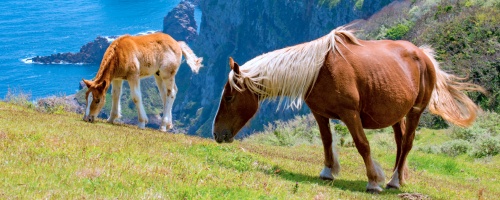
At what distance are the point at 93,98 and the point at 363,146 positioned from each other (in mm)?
8805

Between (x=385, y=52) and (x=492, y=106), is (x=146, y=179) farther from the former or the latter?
(x=492, y=106)

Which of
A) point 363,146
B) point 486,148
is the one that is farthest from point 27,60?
point 363,146

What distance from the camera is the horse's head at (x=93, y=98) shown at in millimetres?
15172

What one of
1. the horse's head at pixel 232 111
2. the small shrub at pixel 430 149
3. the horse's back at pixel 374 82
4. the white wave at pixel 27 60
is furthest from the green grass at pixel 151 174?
the white wave at pixel 27 60

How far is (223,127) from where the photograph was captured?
896cm

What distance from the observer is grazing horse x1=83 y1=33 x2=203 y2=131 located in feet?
50.1

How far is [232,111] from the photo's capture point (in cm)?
891

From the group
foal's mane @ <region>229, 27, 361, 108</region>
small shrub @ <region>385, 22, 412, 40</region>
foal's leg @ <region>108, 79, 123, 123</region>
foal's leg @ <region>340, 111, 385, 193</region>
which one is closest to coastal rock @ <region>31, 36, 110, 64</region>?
small shrub @ <region>385, 22, 412, 40</region>

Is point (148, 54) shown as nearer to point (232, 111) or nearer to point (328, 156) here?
point (232, 111)

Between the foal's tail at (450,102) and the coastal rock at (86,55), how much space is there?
180 meters

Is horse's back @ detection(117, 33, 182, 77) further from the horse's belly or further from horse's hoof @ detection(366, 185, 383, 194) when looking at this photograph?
horse's hoof @ detection(366, 185, 383, 194)

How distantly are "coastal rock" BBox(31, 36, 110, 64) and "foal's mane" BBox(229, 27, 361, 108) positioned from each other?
18019cm

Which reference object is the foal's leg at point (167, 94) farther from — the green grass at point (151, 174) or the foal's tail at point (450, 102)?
the foal's tail at point (450, 102)

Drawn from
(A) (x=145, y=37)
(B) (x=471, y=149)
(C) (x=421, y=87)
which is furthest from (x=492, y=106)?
(C) (x=421, y=87)
